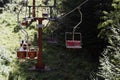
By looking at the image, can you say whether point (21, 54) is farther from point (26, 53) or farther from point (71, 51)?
point (71, 51)

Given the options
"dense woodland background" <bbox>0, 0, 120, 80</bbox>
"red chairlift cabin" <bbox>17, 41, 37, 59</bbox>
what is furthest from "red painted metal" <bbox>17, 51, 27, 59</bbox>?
"dense woodland background" <bbox>0, 0, 120, 80</bbox>

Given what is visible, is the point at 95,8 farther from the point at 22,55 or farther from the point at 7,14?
the point at 7,14

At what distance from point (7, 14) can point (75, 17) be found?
24.8 feet

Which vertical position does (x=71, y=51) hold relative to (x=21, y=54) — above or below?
below

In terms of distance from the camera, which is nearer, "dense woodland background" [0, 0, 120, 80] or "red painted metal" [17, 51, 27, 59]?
"red painted metal" [17, 51, 27, 59]

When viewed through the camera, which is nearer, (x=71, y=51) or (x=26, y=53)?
(x=26, y=53)

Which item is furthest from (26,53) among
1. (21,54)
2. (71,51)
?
(71,51)

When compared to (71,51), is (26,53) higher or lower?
higher

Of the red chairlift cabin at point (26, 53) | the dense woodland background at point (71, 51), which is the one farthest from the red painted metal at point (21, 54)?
the dense woodland background at point (71, 51)

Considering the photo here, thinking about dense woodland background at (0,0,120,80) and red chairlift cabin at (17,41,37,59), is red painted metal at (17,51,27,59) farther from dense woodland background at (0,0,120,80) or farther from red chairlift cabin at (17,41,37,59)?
dense woodland background at (0,0,120,80)

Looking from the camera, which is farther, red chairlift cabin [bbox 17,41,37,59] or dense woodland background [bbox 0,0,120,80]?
dense woodland background [bbox 0,0,120,80]

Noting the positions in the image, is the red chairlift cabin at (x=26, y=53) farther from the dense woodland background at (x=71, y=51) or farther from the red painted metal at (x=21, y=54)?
the dense woodland background at (x=71, y=51)

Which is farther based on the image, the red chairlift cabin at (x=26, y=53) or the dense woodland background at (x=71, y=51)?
the dense woodland background at (x=71, y=51)

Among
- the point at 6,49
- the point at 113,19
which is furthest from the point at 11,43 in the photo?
the point at 113,19
